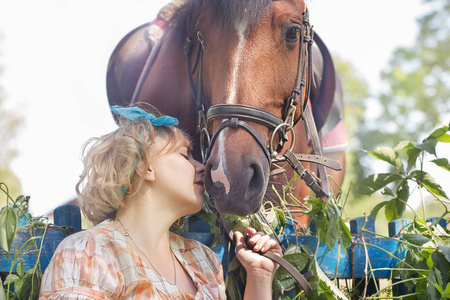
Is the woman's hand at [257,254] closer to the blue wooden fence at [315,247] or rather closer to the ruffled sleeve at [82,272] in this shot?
the blue wooden fence at [315,247]

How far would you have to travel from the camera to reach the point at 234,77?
1770 mm

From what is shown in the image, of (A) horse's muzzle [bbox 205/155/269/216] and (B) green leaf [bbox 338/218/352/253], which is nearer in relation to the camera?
(A) horse's muzzle [bbox 205/155/269/216]

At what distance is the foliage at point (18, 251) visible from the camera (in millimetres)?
1453

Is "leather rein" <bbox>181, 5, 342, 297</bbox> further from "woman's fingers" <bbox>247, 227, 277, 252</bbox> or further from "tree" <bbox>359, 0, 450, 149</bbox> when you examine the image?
"tree" <bbox>359, 0, 450, 149</bbox>

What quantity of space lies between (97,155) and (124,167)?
99mm

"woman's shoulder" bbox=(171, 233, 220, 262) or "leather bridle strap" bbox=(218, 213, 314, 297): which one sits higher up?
"woman's shoulder" bbox=(171, 233, 220, 262)

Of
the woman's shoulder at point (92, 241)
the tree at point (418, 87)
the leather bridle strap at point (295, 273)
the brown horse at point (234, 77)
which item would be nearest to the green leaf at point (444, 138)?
the brown horse at point (234, 77)

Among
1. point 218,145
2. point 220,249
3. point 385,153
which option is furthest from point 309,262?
point 385,153

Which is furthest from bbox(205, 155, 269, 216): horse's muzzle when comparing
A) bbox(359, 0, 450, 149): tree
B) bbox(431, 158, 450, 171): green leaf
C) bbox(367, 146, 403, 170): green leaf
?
bbox(359, 0, 450, 149): tree

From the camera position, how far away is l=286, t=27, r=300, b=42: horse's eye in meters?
1.94

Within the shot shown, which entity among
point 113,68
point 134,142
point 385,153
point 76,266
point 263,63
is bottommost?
point 76,266

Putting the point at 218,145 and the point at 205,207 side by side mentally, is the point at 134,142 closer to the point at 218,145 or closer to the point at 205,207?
the point at 218,145

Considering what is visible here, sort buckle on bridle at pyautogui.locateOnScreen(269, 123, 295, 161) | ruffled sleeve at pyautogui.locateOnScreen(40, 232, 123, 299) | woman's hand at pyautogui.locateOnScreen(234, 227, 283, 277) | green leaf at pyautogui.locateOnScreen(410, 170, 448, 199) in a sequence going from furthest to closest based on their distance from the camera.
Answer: green leaf at pyautogui.locateOnScreen(410, 170, 448, 199) → buckle on bridle at pyautogui.locateOnScreen(269, 123, 295, 161) → woman's hand at pyautogui.locateOnScreen(234, 227, 283, 277) → ruffled sleeve at pyautogui.locateOnScreen(40, 232, 123, 299)

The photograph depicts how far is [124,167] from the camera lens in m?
1.43
